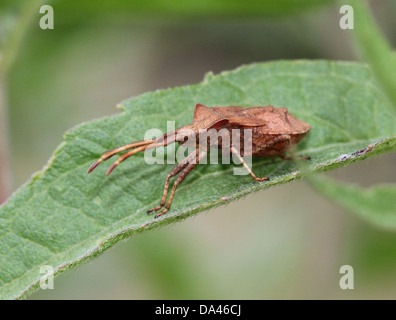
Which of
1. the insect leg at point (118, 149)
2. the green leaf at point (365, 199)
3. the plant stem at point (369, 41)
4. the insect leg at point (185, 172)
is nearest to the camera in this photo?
the plant stem at point (369, 41)

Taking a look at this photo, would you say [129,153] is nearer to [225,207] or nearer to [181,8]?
[181,8]

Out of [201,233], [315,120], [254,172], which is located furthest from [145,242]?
[315,120]

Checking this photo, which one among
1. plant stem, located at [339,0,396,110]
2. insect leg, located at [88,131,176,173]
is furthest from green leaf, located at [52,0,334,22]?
plant stem, located at [339,0,396,110]

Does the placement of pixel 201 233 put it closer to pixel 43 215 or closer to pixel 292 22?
pixel 292 22

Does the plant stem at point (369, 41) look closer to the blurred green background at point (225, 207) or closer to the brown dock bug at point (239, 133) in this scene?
the brown dock bug at point (239, 133)

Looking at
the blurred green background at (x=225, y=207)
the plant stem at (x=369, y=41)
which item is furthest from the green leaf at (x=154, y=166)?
the blurred green background at (x=225, y=207)

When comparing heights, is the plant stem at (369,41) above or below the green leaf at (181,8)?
below
